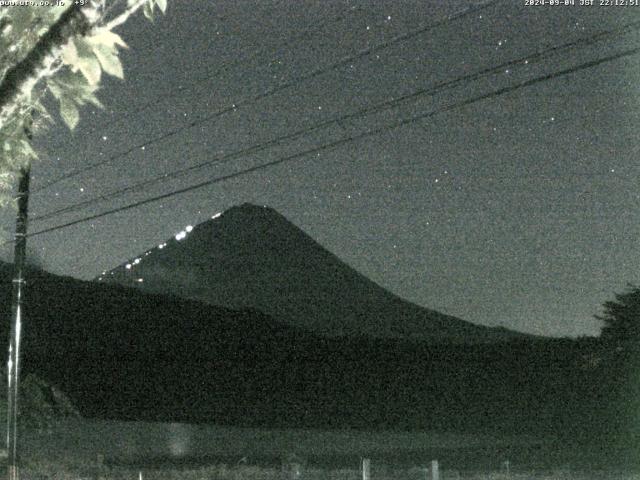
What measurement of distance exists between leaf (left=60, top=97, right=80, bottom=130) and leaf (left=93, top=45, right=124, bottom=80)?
0.89ft

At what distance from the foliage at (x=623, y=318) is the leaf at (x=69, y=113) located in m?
38.1

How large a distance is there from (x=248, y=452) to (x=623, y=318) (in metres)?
16.3

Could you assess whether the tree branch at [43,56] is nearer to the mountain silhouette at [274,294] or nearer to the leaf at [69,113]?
the leaf at [69,113]

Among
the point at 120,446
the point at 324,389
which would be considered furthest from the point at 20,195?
the point at 324,389

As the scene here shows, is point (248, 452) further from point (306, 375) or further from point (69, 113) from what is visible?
point (69, 113)

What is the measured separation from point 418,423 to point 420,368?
13.9 m

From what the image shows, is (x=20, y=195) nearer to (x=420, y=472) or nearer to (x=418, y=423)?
(x=420, y=472)

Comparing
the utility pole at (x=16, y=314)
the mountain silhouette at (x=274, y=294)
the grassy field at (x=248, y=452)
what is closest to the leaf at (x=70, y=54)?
the utility pole at (x=16, y=314)

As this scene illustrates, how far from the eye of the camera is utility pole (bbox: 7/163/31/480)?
16391 mm

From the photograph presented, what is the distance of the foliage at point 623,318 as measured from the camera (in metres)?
39.6

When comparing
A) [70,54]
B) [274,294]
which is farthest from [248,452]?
[274,294]

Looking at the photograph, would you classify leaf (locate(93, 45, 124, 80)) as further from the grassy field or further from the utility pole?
the grassy field

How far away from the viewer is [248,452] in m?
34.3

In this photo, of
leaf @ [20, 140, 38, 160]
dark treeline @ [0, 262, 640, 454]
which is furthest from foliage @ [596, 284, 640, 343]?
leaf @ [20, 140, 38, 160]
